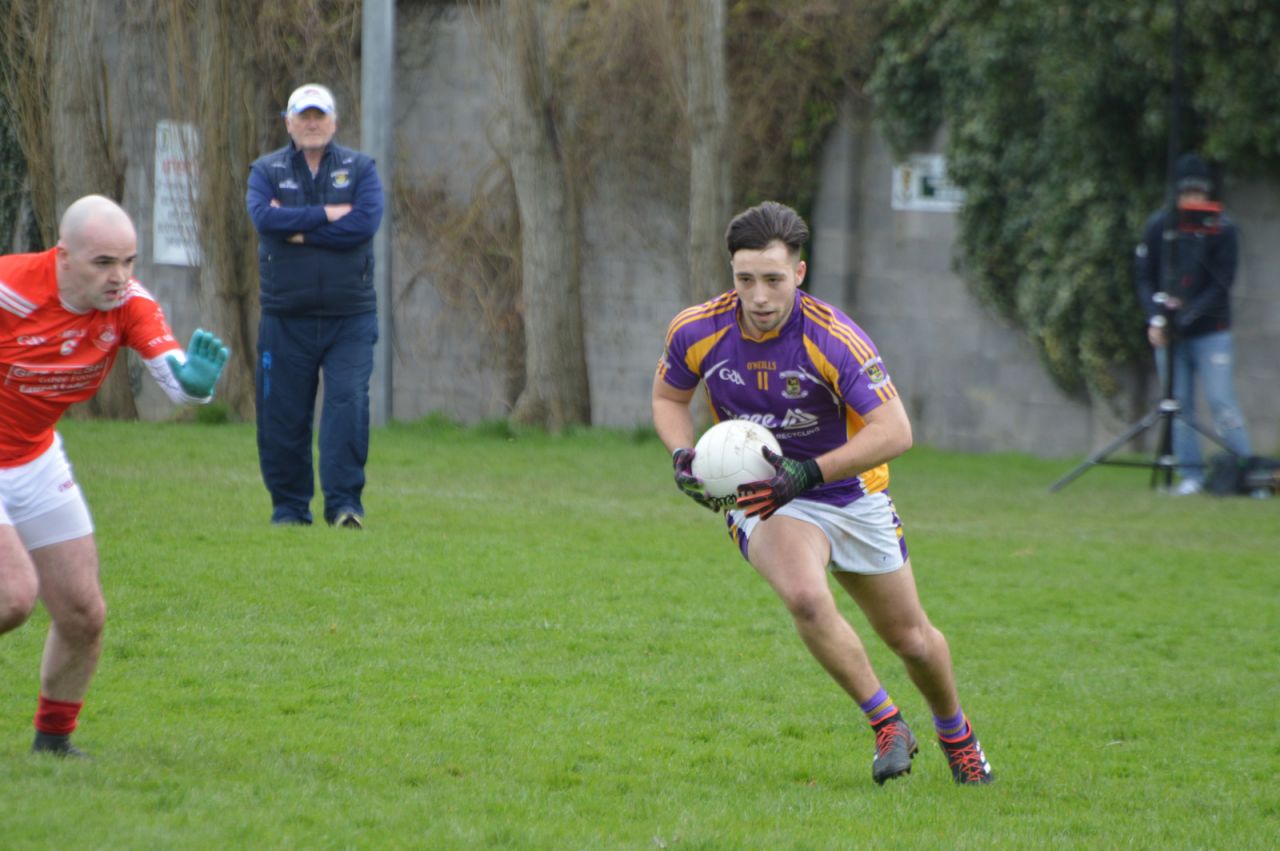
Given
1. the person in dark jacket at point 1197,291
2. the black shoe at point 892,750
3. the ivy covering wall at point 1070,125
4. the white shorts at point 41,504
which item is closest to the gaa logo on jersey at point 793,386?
the black shoe at point 892,750

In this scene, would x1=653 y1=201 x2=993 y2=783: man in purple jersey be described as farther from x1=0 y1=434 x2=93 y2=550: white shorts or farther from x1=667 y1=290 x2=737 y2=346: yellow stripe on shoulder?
x1=0 y1=434 x2=93 y2=550: white shorts

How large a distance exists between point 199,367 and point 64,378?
49 cm

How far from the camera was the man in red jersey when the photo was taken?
560 cm

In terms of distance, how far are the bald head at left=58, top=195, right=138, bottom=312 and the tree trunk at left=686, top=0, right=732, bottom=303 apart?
11.7 m

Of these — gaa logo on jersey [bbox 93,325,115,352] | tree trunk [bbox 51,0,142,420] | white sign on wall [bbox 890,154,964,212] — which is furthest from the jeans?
tree trunk [bbox 51,0,142,420]

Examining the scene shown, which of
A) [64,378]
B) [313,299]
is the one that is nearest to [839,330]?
[64,378]

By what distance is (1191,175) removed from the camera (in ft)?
44.6

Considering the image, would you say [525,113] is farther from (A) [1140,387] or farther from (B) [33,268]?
(B) [33,268]

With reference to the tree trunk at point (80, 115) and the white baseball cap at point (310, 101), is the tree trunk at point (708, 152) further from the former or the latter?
the white baseball cap at point (310, 101)

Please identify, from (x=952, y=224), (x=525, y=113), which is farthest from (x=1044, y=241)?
(x=525, y=113)

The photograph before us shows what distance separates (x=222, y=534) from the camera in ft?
33.2

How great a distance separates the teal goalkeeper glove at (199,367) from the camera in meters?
5.62

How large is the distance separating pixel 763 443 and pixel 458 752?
160cm

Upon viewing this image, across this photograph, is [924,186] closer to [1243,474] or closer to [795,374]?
[1243,474]
